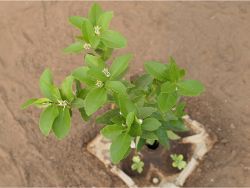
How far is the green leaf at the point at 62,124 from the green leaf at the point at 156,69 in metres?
0.54

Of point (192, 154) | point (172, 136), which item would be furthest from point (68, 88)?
point (192, 154)

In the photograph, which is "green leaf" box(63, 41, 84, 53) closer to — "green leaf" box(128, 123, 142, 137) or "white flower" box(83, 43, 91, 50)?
"white flower" box(83, 43, 91, 50)

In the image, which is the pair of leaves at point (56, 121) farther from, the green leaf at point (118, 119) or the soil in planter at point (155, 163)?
the soil in planter at point (155, 163)

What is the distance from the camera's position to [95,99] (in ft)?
7.41

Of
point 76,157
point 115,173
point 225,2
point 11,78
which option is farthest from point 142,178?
point 225,2

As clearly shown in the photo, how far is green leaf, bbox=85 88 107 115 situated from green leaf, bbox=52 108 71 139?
156 millimetres

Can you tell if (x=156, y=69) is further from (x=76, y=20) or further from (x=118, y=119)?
(x=76, y=20)

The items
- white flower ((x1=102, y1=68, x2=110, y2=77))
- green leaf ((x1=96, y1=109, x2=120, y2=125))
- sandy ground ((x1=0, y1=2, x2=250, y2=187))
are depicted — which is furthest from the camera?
sandy ground ((x1=0, y1=2, x2=250, y2=187))

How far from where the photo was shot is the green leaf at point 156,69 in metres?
2.40

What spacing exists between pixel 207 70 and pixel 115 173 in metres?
1.34

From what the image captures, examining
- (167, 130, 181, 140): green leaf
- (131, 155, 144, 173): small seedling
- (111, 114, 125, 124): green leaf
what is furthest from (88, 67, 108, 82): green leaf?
(131, 155, 144, 173): small seedling

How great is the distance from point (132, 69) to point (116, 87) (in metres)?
1.83

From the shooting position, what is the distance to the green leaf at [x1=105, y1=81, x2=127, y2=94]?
223 centimetres

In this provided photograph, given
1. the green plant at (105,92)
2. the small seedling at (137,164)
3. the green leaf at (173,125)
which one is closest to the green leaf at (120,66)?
the green plant at (105,92)
